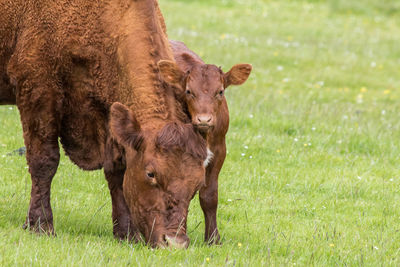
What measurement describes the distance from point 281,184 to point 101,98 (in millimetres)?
3154

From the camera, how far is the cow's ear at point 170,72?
5.91 metres

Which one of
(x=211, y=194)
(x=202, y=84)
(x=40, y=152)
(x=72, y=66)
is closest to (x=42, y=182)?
(x=40, y=152)

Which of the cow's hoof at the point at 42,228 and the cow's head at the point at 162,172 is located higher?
the cow's head at the point at 162,172

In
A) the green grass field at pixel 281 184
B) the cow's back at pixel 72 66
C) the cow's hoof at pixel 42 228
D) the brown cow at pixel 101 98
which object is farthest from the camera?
the cow's hoof at pixel 42 228

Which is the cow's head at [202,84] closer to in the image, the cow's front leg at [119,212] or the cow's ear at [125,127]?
the cow's ear at [125,127]

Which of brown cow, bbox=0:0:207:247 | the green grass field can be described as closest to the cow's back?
brown cow, bbox=0:0:207:247

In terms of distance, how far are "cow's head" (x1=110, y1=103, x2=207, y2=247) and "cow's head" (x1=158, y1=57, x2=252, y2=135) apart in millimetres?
266

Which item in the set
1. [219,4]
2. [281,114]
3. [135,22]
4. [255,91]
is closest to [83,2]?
[135,22]

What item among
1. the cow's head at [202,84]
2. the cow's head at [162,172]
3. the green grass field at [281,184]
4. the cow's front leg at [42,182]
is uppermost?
the cow's head at [202,84]

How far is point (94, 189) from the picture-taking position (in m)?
8.29

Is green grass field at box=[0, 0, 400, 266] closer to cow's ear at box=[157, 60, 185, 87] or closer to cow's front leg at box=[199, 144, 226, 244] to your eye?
cow's front leg at box=[199, 144, 226, 244]

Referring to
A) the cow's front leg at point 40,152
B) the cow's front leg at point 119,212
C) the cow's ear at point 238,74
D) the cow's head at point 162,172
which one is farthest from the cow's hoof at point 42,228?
the cow's ear at point 238,74

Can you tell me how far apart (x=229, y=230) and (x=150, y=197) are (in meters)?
1.81

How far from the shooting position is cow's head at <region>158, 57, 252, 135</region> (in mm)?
5898
